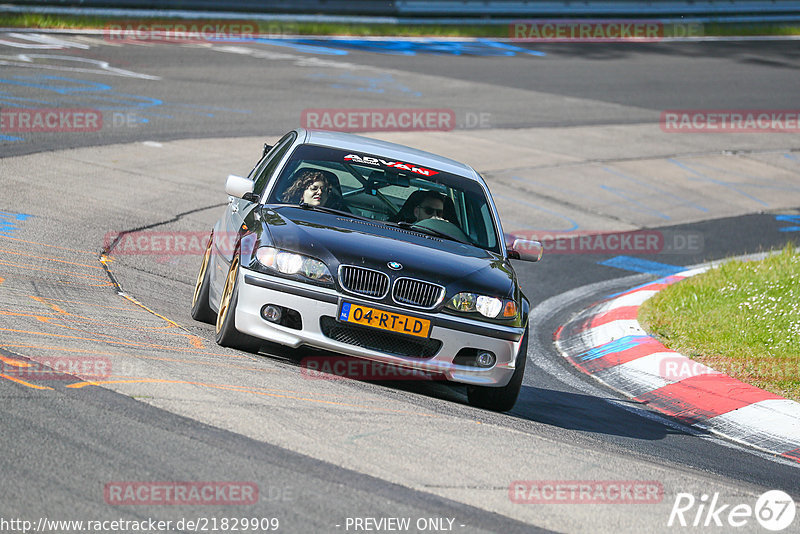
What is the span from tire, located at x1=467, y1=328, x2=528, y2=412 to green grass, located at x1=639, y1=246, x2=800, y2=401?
2.52 metres

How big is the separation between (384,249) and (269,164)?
5.80 feet

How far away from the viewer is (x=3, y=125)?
14281mm

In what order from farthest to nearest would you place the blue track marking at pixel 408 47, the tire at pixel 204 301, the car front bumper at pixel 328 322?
the blue track marking at pixel 408 47, the tire at pixel 204 301, the car front bumper at pixel 328 322

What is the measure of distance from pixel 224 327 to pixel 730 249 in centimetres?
900

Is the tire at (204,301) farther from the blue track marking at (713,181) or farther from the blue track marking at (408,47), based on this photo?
the blue track marking at (408,47)

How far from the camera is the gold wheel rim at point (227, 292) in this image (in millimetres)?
6527

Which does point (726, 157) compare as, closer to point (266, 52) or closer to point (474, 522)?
point (266, 52)

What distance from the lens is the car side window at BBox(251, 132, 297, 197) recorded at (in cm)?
758

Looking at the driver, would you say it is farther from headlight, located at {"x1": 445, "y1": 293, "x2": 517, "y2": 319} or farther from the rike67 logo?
the rike67 logo

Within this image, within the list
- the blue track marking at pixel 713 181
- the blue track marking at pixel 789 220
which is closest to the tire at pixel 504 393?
the blue track marking at pixel 789 220

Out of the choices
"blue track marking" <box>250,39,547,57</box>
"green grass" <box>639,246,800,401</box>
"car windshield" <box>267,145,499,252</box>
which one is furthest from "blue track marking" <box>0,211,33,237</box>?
"blue track marking" <box>250,39,547,57</box>

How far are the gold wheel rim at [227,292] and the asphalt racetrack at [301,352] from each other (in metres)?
0.21

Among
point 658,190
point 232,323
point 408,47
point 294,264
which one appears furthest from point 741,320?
point 408,47

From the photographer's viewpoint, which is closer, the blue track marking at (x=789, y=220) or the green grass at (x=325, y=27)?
the blue track marking at (x=789, y=220)
